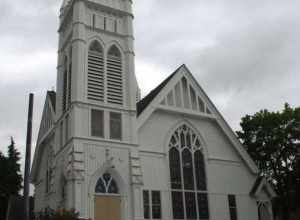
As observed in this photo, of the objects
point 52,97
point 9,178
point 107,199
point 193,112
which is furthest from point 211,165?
point 9,178

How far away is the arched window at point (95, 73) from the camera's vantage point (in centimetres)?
2569

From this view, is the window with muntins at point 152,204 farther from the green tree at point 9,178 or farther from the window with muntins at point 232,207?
the green tree at point 9,178

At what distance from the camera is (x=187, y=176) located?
2738cm

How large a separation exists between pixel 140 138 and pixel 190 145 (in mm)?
3696

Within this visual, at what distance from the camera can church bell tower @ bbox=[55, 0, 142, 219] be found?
23.7 meters

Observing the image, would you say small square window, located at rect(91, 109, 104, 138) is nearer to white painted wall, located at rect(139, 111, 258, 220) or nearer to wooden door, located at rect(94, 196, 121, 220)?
white painted wall, located at rect(139, 111, 258, 220)

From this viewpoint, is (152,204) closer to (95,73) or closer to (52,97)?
(95,73)

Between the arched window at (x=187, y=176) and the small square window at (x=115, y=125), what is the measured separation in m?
3.66

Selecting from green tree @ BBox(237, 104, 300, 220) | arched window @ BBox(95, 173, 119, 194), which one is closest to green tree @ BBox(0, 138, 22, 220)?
arched window @ BBox(95, 173, 119, 194)

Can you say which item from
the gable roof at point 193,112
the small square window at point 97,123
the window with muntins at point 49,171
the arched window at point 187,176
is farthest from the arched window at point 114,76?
the window with muntins at point 49,171

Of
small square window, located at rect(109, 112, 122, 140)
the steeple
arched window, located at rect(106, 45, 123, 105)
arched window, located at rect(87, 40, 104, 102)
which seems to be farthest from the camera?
arched window, located at rect(106, 45, 123, 105)

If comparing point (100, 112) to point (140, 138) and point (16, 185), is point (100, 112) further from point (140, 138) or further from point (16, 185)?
point (16, 185)

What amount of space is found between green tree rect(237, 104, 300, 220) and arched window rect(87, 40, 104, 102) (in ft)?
44.1

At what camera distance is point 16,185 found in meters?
33.3
